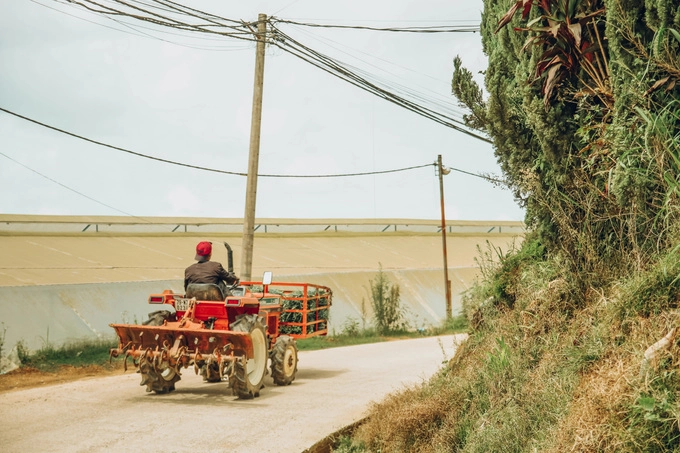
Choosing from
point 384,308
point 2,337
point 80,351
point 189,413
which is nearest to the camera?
point 189,413

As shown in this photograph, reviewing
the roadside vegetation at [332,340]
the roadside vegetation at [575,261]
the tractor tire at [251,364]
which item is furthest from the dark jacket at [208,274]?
the roadside vegetation at [332,340]

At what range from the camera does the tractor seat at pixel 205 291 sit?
40.0ft

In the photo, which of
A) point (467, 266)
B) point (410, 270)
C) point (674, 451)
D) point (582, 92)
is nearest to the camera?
point (674, 451)

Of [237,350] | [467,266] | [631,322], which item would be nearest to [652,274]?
[631,322]

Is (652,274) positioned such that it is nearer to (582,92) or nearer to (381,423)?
(582,92)

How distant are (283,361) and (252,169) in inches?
316

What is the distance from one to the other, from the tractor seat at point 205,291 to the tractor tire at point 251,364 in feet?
2.21

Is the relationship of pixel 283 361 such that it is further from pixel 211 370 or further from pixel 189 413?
pixel 189 413

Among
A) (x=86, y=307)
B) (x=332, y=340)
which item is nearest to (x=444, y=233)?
(x=332, y=340)

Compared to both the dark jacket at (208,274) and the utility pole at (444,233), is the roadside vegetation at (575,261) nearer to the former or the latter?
the dark jacket at (208,274)

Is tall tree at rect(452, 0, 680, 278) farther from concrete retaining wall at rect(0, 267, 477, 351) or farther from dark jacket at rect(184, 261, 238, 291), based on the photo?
concrete retaining wall at rect(0, 267, 477, 351)

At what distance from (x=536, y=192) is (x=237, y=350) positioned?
513cm

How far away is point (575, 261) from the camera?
313 inches

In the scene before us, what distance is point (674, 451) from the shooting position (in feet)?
16.8
